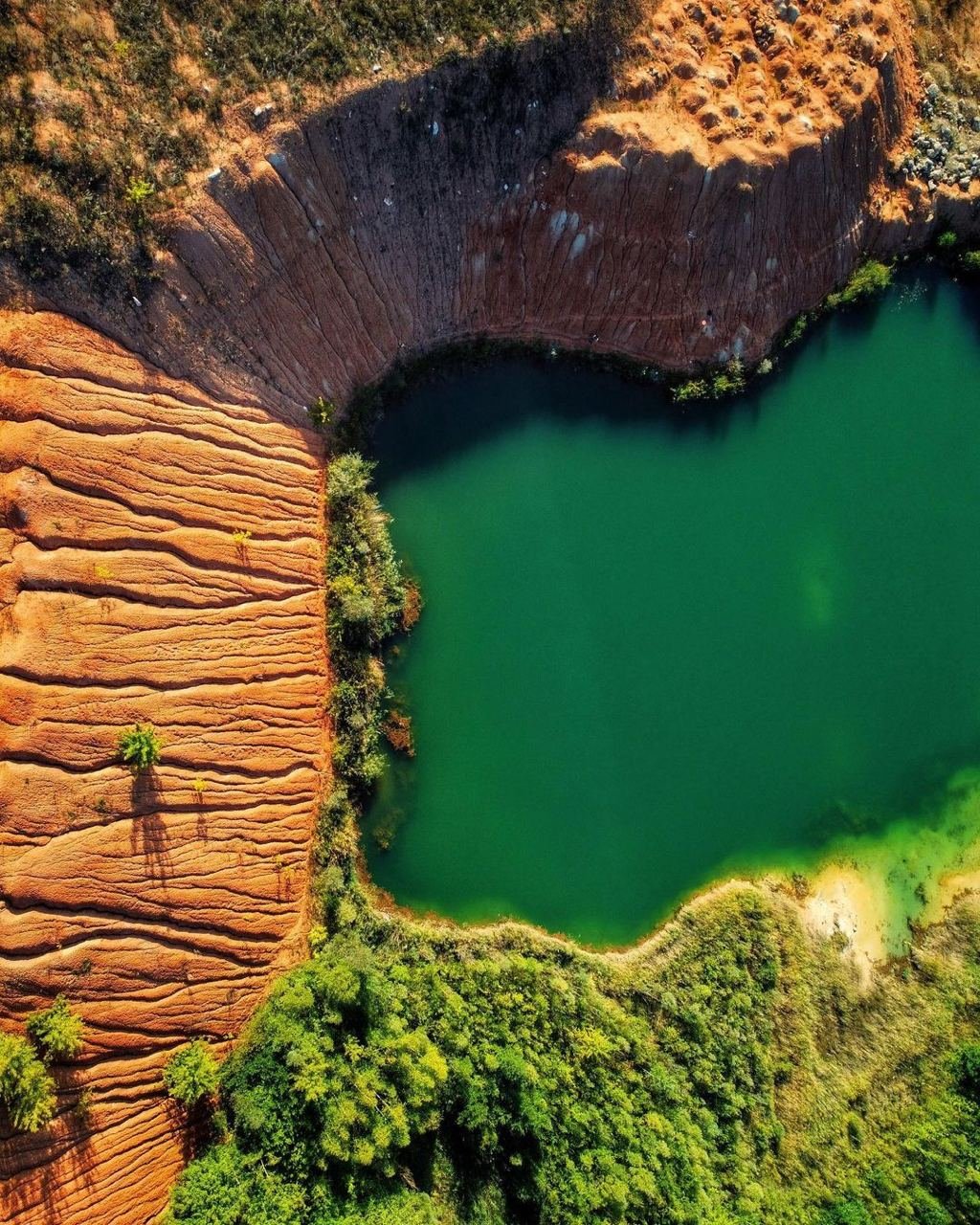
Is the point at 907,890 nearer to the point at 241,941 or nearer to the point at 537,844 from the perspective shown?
the point at 537,844

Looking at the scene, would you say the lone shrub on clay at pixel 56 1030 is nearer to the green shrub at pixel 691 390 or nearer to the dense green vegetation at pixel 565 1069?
the dense green vegetation at pixel 565 1069

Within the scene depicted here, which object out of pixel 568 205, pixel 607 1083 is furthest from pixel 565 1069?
pixel 568 205

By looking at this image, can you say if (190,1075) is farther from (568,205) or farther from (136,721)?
(568,205)

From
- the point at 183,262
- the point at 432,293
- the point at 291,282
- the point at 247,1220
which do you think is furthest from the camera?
the point at 432,293

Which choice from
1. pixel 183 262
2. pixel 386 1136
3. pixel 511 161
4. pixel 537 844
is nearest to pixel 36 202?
pixel 183 262

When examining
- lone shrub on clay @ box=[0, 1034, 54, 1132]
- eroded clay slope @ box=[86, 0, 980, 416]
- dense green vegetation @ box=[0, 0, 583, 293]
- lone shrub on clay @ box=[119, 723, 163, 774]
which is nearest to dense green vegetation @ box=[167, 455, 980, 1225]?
lone shrub on clay @ box=[0, 1034, 54, 1132]

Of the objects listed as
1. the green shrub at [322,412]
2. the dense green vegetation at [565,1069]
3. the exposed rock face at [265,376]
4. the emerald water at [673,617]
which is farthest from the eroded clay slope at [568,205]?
the dense green vegetation at [565,1069]
